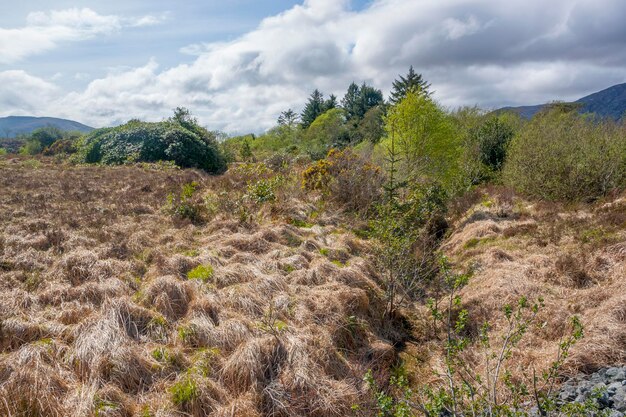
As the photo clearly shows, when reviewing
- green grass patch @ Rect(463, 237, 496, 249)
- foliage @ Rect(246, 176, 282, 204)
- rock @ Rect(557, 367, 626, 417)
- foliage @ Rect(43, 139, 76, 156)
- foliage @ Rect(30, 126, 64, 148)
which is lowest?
rock @ Rect(557, 367, 626, 417)

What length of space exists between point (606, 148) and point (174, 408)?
13496 millimetres

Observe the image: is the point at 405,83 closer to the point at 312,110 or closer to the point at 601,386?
the point at 312,110

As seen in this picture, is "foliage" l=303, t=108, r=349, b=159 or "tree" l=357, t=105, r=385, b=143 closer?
"tree" l=357, t=105, r=385, b=143

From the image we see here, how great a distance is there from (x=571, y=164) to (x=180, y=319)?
12.0 m

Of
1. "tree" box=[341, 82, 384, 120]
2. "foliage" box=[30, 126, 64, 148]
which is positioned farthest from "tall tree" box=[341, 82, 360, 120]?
"foliage" box=[30, 126, 64, 148]

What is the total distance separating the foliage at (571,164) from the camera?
35.1 ft

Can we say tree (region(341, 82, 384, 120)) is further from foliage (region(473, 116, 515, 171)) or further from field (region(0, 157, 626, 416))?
field (region(0, 157, 626, 416))

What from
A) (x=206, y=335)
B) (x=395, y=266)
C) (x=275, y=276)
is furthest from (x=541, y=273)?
(x=206, y=335)

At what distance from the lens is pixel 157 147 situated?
71.8 feet

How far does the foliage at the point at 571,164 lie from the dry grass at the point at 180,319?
7.10 m

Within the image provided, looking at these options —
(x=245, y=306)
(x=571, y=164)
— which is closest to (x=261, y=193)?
(x=245, y=306)

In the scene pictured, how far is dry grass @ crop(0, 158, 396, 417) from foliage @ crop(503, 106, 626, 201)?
7105 mm

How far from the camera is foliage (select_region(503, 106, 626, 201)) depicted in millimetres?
10695

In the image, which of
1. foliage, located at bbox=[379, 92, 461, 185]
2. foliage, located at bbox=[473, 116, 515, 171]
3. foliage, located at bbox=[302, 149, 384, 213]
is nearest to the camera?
foliage, located at bbox=[302, 149, 384, 213]
